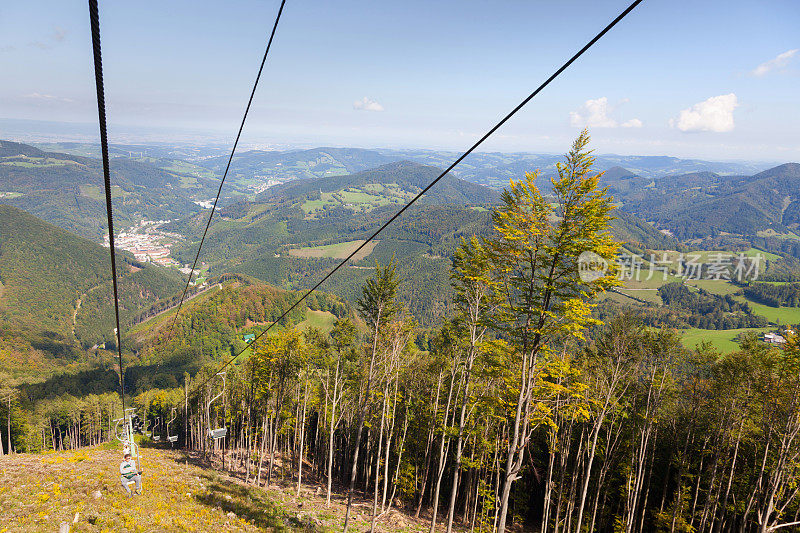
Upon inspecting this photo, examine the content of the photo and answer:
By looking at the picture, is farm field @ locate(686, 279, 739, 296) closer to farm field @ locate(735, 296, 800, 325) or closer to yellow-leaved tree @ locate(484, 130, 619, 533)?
farm field @ locate(735, 296, 800, 325)

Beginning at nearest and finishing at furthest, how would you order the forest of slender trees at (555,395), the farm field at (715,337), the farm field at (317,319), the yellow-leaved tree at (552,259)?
the yellow-leaved tree at (552,259), the forest of slender trees at (555,395), the farm field at (715,337), the farm field at (317,319)

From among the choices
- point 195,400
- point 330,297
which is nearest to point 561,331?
point 195,400

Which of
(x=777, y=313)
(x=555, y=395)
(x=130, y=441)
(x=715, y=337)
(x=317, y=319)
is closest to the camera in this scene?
(x=555, y=395)

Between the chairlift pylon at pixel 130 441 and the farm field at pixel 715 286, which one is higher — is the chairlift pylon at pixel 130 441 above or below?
above

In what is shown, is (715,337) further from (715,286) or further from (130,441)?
(130,441)

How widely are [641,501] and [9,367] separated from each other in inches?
5409

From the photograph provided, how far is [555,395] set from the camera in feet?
39.3

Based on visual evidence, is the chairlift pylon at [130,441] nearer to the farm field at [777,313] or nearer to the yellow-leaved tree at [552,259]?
the yellow-leaved tree at [552,259]

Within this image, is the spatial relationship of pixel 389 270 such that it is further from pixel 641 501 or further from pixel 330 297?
pixel 330 297

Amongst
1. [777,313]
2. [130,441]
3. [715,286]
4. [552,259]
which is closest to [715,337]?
[777,313]

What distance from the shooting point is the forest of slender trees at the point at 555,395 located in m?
10.5

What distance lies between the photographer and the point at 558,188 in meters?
10.0

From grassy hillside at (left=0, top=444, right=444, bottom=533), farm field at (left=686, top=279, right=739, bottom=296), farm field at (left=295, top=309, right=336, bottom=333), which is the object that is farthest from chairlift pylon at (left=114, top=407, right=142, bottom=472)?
farm field at (left=686, top=279, right=739, bottom=296)

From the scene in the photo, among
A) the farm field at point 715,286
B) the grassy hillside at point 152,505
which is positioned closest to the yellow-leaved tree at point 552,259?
the grassy hillside at point 152,505
